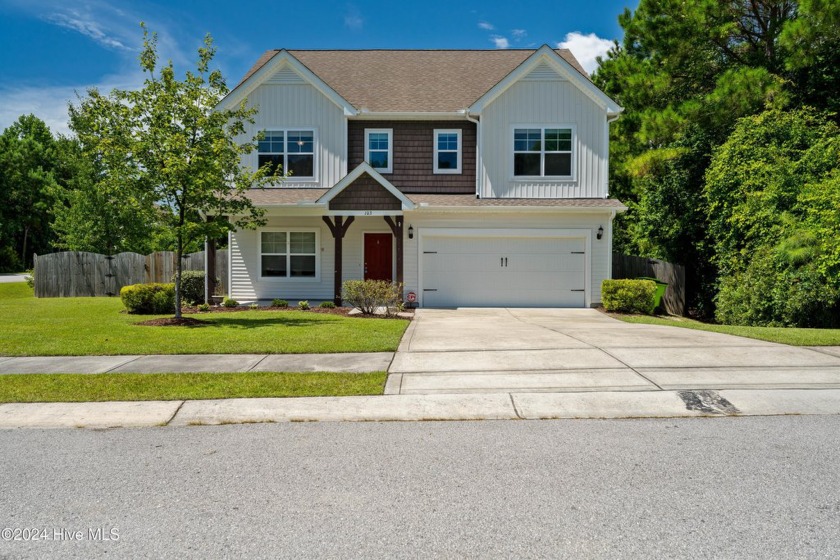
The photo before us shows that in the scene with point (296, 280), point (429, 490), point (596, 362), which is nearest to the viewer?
point (429, 490)

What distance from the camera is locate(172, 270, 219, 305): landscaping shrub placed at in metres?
18.6

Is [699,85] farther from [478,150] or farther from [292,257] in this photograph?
[292,257]

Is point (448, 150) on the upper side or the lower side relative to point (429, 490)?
upper

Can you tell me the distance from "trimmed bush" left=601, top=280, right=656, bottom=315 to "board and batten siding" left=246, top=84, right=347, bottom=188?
9.09 meters

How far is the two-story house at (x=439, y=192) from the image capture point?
60.2 ft

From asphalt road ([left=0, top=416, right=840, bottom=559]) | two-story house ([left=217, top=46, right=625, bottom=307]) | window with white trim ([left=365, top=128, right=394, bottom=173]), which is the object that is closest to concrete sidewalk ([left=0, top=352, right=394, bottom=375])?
asphalt road ([left=0, top=416, right=840, bottom=559])

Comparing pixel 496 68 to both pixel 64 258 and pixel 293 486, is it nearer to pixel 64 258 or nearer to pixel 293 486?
pixel 64 258

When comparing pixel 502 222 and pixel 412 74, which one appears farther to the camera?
pixel 412 74

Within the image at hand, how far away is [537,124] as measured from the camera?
736 inches

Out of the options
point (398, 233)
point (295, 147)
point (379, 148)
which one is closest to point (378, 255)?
point (398, 233)

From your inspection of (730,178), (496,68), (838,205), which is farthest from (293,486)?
(496,68)

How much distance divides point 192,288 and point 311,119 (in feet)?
21.4

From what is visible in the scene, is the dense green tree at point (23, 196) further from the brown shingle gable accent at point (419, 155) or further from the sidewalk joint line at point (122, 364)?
the sidewalk joint line at point (122, 364)

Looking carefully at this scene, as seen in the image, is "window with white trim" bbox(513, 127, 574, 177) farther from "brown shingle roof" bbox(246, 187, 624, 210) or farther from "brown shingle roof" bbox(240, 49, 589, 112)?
"brown shingle roof" bbox(240, 49, 589, 112)
